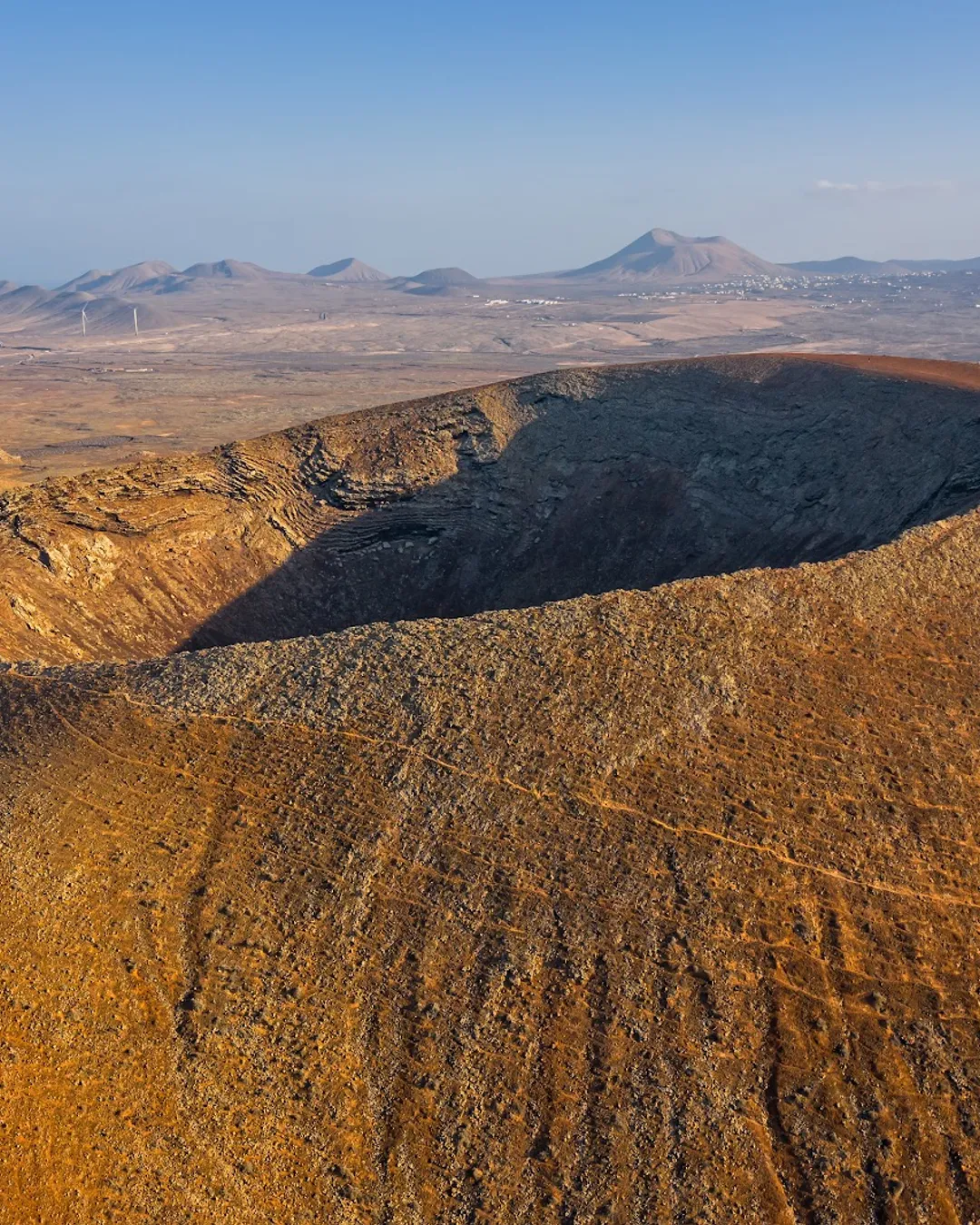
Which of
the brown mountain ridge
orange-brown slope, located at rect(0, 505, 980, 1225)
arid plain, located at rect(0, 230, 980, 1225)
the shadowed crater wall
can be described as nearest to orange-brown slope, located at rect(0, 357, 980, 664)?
the shadowed crater wall

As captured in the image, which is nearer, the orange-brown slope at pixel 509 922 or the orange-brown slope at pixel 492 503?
the orange-brown slope at pixel 509 922

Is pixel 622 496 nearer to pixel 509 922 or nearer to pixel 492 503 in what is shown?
pixel 492 503

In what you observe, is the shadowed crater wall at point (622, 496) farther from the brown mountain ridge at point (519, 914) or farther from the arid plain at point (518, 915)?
the brown mountain ridge at point (519, 914)

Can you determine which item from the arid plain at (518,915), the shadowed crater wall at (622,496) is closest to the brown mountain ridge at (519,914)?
the arid plain at (518,915)

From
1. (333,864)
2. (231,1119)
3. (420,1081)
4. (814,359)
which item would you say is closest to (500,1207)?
(420,1081)

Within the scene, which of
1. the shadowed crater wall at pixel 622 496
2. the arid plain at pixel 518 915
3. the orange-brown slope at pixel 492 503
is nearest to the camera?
the arid plain at pixel 518 915

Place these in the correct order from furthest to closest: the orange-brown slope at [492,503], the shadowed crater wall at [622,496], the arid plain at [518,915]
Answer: the shadowed crater wall at [622,496], the orange-brown slope at [492,503], the arid plain at [518,915]

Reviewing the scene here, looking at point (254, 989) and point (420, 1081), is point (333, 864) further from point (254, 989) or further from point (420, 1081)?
point (420, 1081)

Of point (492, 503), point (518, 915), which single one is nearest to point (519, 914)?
point (518, 915)

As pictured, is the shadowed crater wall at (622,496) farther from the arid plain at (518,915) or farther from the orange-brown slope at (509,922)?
the orange-brown slope at (509,922)
